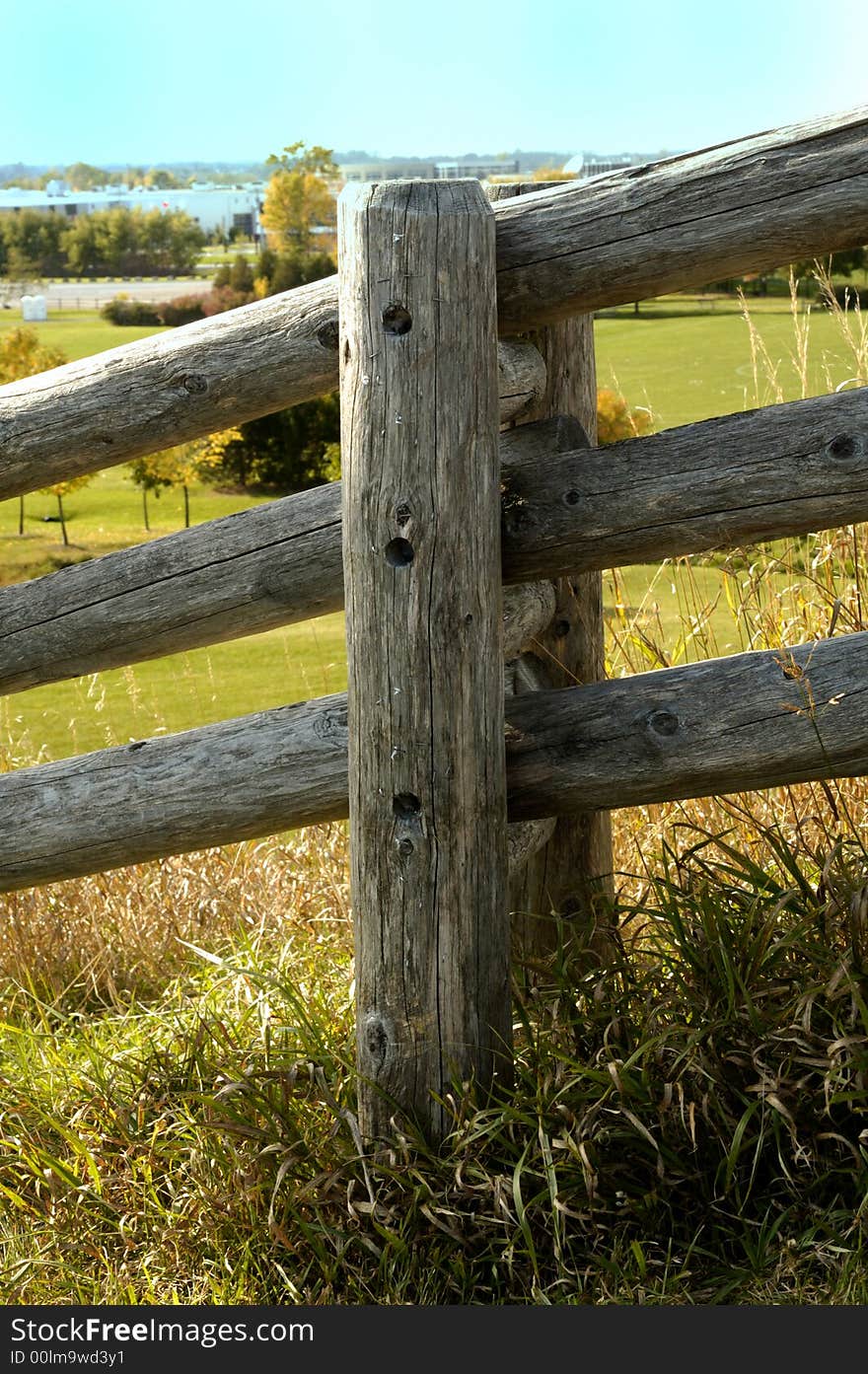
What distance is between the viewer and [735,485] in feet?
5.75

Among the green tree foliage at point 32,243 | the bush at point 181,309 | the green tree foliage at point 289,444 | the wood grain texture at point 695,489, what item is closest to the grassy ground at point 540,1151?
the wood grain texture at point 695,489

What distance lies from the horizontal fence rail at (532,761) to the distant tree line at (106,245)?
12.2m

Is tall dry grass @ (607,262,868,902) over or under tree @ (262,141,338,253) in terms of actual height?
under

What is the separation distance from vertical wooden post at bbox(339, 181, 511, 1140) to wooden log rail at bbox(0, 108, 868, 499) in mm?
120

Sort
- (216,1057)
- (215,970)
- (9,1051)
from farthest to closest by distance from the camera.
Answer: (215,970) < (9,1051) < (216,1057)


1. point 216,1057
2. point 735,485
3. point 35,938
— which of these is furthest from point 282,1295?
point 35,938

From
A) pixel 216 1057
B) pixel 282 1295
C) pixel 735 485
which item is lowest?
pixel 282 1295

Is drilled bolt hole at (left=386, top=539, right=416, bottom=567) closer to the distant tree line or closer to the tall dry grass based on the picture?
the tall dry grass

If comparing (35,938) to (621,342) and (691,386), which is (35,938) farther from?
(621,342)

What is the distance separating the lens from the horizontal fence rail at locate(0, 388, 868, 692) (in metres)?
1.73

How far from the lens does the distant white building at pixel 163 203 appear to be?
43.8 feet

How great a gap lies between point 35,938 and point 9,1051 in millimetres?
817

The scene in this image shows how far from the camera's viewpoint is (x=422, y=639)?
1715mm

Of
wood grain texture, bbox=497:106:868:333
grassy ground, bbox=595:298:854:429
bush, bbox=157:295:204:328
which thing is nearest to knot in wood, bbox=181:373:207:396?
wood grain texture, bbox=497:106:868:333
